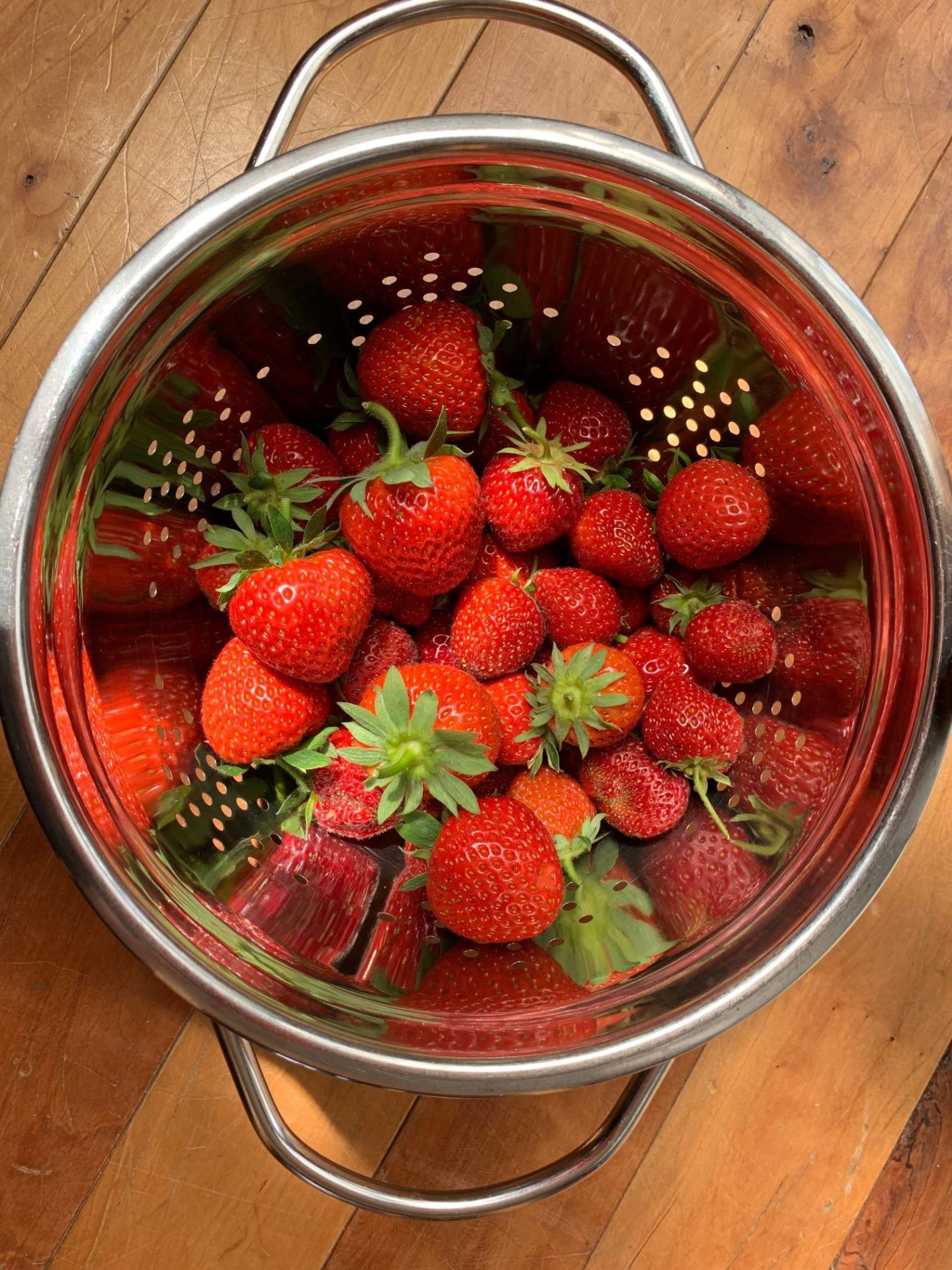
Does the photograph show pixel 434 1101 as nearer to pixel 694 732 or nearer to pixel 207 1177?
pixel 207 1177

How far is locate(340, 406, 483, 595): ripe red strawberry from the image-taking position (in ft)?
2.10

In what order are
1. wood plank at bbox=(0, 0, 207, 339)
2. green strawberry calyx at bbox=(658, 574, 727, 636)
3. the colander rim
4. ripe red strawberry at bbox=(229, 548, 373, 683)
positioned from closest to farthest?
the colander rim → ripe red strawberry at bbox=(229, 548, 373, 683) → green strawberry calyx at bbox=(658, 574, 727, 636) → wood plank at bbox=(0, 0, 207, 339)

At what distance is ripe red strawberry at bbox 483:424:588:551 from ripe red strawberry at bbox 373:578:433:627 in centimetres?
8

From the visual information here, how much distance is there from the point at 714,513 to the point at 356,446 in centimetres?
26

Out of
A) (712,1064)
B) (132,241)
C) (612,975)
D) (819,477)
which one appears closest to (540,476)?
(819,477)

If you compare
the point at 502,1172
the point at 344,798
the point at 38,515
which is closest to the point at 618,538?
the point at 344,798

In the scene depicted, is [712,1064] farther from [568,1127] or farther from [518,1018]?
[518,1018]

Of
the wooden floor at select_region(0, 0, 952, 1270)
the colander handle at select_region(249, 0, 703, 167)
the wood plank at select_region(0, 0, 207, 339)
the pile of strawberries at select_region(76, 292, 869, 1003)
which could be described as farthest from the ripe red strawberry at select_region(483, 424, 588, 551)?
the wood plank at select_region(0, 0, 207, 339)

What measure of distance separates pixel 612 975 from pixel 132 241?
741 millimetres

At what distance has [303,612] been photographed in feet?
2.06

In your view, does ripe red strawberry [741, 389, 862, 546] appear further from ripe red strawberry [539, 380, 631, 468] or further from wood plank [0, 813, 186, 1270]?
wood plank [0, 813, 186, 1270]

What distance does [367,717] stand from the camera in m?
0.64

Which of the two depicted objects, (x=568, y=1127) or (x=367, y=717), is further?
(x=568, y=1127)

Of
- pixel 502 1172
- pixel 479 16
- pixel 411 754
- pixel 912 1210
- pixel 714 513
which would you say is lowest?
pixel 502 1172
